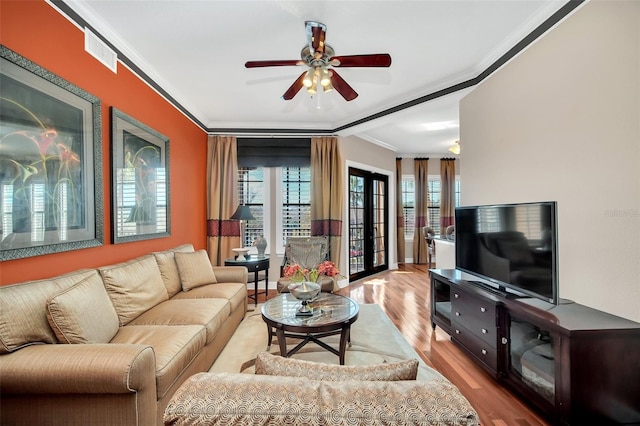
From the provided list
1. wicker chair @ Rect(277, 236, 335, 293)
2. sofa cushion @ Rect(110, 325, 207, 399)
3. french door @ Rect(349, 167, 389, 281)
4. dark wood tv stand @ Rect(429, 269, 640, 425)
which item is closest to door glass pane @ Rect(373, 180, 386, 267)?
french door @ Rect(349, 167, 389, 281)

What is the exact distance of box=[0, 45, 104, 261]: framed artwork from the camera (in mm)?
1644

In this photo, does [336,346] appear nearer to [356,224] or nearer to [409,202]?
[356,224]

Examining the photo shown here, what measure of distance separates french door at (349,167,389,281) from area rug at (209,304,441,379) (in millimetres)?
2364

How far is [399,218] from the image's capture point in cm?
731

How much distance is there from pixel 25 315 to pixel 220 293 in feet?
5.21

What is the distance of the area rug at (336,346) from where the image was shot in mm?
2531

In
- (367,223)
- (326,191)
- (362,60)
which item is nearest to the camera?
(362,60)

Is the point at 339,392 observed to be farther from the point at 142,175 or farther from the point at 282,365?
the point at 142,175

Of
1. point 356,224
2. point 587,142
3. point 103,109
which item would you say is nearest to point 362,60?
point 587,142

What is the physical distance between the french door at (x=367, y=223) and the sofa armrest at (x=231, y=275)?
2599mm

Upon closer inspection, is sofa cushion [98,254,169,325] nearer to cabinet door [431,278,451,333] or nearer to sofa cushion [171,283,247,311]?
sofa cushion [171,283,247,311]

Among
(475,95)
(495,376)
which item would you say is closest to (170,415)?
(495,376)

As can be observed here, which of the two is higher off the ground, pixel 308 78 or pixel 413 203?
pixel 308 78

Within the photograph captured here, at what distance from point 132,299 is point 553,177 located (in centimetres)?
348
